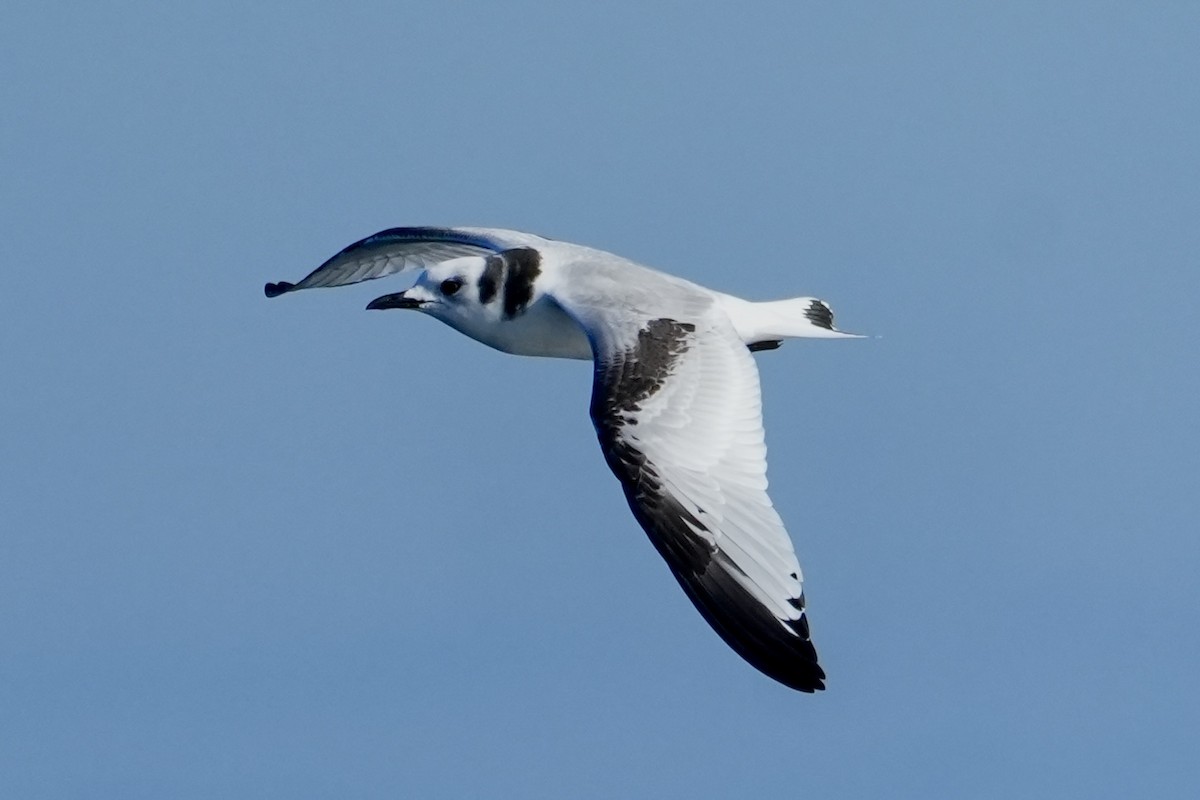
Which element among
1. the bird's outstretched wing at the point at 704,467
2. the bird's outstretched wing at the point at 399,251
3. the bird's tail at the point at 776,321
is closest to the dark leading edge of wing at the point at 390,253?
the bird's outstretched wing at the point at 399,251

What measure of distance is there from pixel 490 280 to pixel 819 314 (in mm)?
2791

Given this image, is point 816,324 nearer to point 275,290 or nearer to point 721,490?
point 721,490

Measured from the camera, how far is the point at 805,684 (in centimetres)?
1223

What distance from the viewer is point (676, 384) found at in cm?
1437

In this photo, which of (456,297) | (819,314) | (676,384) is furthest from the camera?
(819,314)

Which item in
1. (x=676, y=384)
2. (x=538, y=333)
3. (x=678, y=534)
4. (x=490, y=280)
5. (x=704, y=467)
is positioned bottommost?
(x=678, y=534)

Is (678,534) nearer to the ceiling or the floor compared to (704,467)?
nearer to the floor

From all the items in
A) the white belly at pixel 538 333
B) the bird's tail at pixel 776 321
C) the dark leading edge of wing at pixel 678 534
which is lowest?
the dark leading edge of wing at pixel 678 534

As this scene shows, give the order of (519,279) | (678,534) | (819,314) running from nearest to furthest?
(678,534) → (519,279) → (819,314)

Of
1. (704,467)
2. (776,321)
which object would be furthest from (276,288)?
(704,467)

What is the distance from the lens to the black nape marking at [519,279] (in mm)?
16453

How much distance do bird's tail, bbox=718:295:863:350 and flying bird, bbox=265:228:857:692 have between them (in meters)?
0.02

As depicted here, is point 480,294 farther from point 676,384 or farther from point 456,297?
point 676,384

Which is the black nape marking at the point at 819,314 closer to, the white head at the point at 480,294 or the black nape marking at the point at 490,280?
the white head at the point at 480,294
